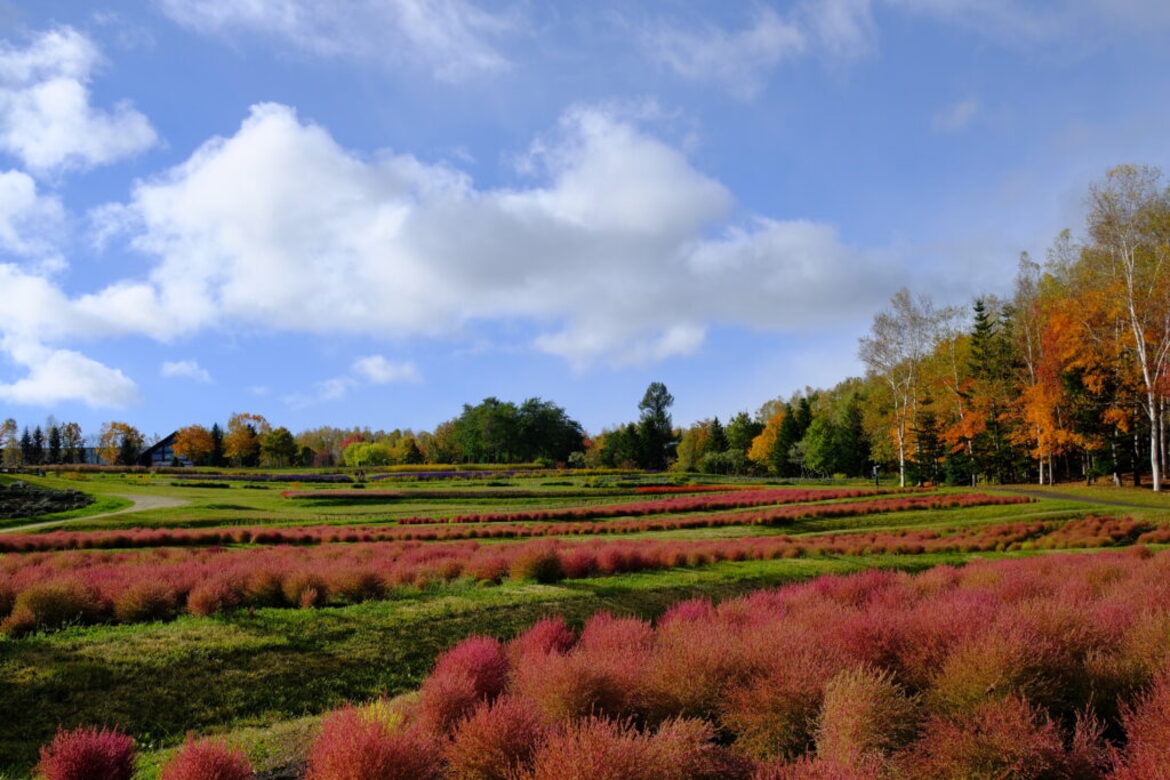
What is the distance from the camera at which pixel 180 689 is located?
874cm

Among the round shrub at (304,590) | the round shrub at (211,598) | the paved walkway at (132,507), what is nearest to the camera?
the round shrub at (211,598)

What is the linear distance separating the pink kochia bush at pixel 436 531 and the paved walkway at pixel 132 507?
528 centimetres

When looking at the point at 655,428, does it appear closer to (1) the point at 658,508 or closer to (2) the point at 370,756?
(1) the point at 658,508

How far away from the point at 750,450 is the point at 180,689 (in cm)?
9331

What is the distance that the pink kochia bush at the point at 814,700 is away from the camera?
4.59 metres

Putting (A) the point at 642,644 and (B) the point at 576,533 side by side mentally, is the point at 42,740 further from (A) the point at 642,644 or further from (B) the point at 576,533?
(B) the point at 576,533

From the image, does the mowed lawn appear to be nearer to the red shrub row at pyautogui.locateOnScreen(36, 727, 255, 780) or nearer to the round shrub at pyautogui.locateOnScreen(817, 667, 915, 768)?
the red shrub row at pyautogui.locateOnScreen(36, 727, 255, 780)

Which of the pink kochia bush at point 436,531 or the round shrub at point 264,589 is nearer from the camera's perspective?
the round shrub at point 264,589

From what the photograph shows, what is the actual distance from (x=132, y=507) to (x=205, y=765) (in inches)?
1685

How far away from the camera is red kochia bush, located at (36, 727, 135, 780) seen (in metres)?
5.66

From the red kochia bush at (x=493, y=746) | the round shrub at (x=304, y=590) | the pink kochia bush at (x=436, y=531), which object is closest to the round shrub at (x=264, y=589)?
the round shrub at (x=304, y=590)

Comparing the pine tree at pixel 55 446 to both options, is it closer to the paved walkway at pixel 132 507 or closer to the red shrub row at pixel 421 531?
the paved walkway at pixel 132 507

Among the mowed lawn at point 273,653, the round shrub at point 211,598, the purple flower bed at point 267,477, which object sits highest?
the round shrub at point 211,598

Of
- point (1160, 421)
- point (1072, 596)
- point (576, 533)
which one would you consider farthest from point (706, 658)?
point (1160, 421)
